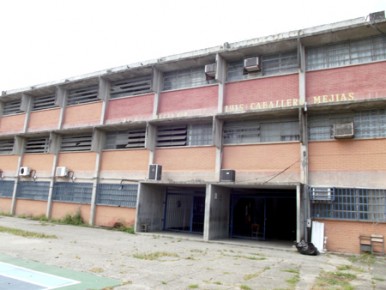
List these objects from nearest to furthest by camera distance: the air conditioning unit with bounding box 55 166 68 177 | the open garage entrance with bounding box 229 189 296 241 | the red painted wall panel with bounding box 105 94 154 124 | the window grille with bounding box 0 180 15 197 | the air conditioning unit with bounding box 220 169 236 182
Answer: the air conditioning unit with bounding box 220 169 236 182
the open garage entrance with bounding box 229 189 296 241
the red painted wall panel with bounding box 105 94 154 124
the air conditioning unit with bounding box 55 166 68 177
the window grille with bounding box 0 180 15 197

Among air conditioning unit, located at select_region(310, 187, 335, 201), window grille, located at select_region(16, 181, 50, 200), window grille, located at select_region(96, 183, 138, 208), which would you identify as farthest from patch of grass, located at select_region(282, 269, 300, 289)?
window grille, located at select_region(16, 181, 50, 200)

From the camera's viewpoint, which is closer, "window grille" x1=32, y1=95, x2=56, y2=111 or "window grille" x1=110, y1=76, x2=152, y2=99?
"window grille" x1=110, y1=76, x2=152, y2=99

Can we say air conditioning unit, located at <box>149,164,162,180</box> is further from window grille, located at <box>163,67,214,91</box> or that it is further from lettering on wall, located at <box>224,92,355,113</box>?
window grille, located at <box>163,67,214,91</box>

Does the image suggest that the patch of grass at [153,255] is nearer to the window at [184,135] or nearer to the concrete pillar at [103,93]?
the window at [184,135]

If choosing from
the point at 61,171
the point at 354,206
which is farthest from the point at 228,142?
the point at 61,171

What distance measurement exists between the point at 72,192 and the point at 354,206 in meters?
14.9

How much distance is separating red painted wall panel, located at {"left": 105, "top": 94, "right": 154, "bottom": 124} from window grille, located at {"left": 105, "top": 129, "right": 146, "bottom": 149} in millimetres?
744

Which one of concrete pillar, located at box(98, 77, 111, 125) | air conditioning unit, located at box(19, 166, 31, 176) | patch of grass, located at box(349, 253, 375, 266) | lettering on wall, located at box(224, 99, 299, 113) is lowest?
patch of grass, located at box(349, 253, 375, 266)

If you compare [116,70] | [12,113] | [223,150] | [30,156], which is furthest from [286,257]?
[12,113]

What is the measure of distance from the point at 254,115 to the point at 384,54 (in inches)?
211

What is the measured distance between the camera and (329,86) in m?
13.7

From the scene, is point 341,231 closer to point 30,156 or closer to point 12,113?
point 30,156

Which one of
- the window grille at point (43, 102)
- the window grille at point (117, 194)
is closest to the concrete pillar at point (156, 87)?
the window grille at point (117, 194)

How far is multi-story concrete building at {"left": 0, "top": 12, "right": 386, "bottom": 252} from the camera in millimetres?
12859
